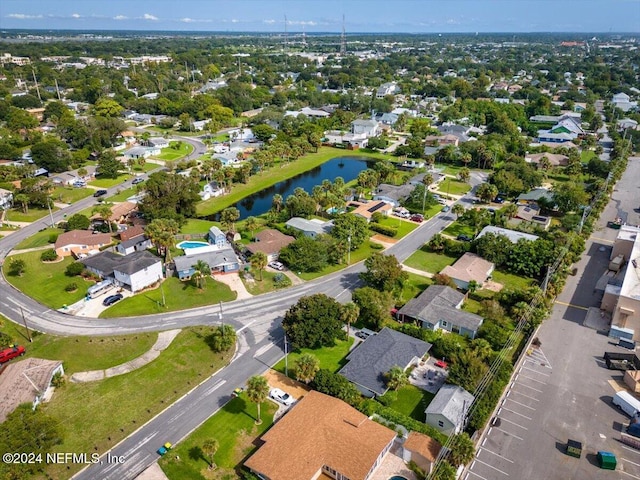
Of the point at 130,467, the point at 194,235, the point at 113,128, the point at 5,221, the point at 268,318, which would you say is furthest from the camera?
the point at 113,128

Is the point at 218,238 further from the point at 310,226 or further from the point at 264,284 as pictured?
the point at 310,226

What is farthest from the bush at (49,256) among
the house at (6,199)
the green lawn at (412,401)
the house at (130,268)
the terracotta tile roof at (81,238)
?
the green lawn at (412,401)

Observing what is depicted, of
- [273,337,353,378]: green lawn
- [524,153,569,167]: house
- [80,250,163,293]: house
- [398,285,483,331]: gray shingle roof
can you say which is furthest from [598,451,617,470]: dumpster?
[524,153,569,167]: house

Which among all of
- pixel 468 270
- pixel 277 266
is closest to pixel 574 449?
pixel 468 270

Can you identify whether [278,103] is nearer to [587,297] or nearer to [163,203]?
[163,203]

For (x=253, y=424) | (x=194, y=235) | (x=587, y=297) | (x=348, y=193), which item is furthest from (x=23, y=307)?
(x=587, y=297)

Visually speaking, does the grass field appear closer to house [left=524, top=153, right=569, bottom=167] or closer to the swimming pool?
the swimming pool

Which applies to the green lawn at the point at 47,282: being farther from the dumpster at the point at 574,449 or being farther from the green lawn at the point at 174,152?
the green lawn at the point at 174,152
